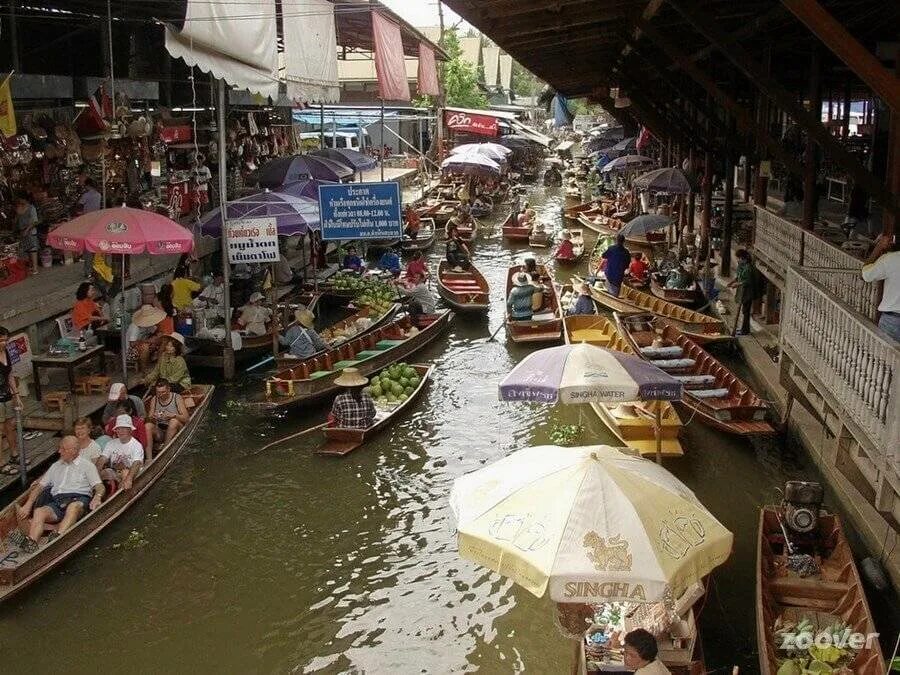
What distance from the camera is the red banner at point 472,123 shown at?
→ 1540 inches

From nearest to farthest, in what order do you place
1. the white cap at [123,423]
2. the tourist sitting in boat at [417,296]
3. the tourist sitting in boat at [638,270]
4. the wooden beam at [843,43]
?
the wooden beam at [843,43] < the white cap at [123,423] < the tourist sitting in boat at [417,296] < the tourist sitting in boat at [638,270]

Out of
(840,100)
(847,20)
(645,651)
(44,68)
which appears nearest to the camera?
(645,651)

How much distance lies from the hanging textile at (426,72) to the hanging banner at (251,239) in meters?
14.3

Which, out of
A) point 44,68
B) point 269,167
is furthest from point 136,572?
point 269,167

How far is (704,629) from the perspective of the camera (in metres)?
8.28

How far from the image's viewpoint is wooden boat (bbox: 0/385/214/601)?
8.34 meters

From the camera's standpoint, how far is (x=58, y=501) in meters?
9.35

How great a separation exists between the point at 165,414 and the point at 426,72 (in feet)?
63.4

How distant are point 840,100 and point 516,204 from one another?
1141cm

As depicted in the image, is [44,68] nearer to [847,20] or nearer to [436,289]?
[436,289]

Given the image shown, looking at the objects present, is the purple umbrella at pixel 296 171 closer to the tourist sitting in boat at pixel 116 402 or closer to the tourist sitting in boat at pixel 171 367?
the tourist sitting in boat at pixel 171 367

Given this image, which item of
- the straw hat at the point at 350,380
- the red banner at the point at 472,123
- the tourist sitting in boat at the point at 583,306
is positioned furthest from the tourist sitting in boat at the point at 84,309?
the red banner at the point at 472,123

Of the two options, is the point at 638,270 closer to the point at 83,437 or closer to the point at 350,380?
the point at 350,380

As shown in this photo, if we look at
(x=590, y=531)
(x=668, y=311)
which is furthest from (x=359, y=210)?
(x=590, y=531)
